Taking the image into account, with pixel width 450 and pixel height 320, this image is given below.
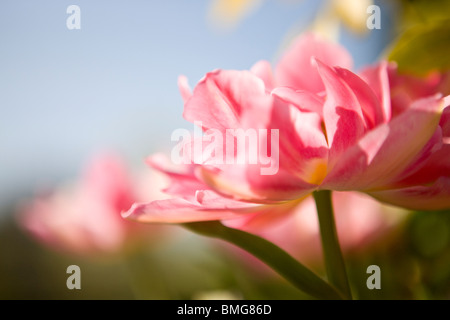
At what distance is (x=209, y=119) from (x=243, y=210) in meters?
0.03

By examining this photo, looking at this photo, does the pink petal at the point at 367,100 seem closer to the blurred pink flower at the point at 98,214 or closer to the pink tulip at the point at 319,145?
the pink tulip at the point at 319,145

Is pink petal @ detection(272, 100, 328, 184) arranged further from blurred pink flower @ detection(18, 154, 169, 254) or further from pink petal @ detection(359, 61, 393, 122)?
blurred pink flower @ detection(18, 154, 169, 254)

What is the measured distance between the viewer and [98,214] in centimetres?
28

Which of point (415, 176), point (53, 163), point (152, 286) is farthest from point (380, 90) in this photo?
point (53, 163)

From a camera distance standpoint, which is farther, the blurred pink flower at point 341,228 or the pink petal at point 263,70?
the blurred pink flower at point 341,228

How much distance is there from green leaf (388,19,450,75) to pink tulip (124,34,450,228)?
59 mm

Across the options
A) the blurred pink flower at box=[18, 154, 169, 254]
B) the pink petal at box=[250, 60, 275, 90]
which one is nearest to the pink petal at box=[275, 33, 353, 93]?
the pink petal at box=[250, 60, 275, 90]

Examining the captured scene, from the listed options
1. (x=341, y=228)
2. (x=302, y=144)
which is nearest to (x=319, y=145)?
(x=302, y=144)

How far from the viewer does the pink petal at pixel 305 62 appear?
0.18 m

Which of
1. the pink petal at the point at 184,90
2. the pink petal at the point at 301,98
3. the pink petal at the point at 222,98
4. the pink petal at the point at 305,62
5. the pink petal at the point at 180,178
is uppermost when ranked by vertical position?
the pink petal at the point at 305,62

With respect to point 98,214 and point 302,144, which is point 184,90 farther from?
point 98,214

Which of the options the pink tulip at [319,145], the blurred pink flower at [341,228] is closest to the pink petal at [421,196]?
the pink tulip at [319,145]

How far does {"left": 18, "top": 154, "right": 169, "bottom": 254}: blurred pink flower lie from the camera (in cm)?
28
